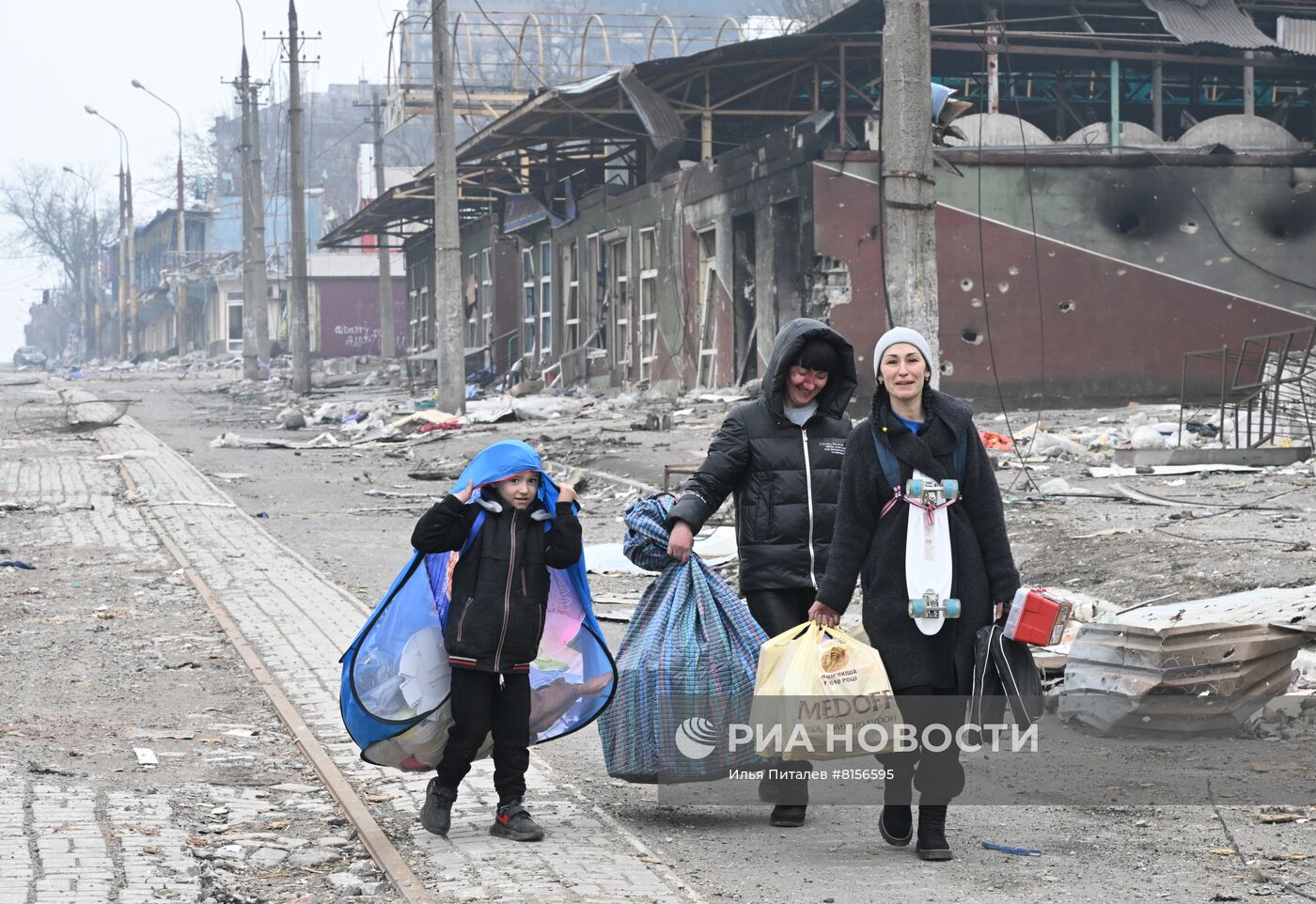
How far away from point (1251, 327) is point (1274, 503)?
1144 centimetres

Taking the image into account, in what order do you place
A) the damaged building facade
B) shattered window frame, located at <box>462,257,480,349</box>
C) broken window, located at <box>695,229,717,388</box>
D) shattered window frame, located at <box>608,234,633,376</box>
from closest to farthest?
the damaged building facade → broken window, located at <box>695,229,717,388</box> → shattered window frame, located at <box>608,234,633,376</box> → shattered window frame, located at <box>462,257,480,349</box>

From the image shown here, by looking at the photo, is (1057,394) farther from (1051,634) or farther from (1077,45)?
(1051,634)

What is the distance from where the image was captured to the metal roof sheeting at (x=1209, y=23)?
22938 millimetres

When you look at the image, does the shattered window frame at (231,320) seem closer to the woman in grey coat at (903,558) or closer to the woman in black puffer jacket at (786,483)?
the woman in black puffer jacket at (786,483)

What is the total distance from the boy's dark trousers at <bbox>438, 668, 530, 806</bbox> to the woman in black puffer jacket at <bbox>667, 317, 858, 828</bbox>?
0.67m

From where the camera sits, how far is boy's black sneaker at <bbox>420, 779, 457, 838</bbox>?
4836 mm

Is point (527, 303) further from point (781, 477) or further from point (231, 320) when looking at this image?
point (231, 320)

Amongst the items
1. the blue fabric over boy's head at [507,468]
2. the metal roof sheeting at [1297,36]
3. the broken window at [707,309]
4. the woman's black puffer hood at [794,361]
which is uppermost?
the metal roof sheeting at [1297,36]

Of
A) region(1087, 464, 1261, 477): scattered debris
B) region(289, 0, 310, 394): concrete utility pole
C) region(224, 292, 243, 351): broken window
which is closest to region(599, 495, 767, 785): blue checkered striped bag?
region(1087, 464, 1261, 477): scattered debris

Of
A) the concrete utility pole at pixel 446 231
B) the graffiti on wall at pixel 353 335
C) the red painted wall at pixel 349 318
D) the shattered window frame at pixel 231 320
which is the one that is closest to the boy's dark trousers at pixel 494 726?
the concrete utility pole at pixel 446 231

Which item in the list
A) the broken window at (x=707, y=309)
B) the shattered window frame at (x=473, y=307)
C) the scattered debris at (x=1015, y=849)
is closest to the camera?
the scattered debris at (x=1015, y=849)

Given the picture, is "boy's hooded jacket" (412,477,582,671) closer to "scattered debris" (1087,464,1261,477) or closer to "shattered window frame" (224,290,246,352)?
"scattered debris" (1087,464,1261,477)

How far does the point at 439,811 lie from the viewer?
485cm

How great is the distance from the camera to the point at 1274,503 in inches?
433
